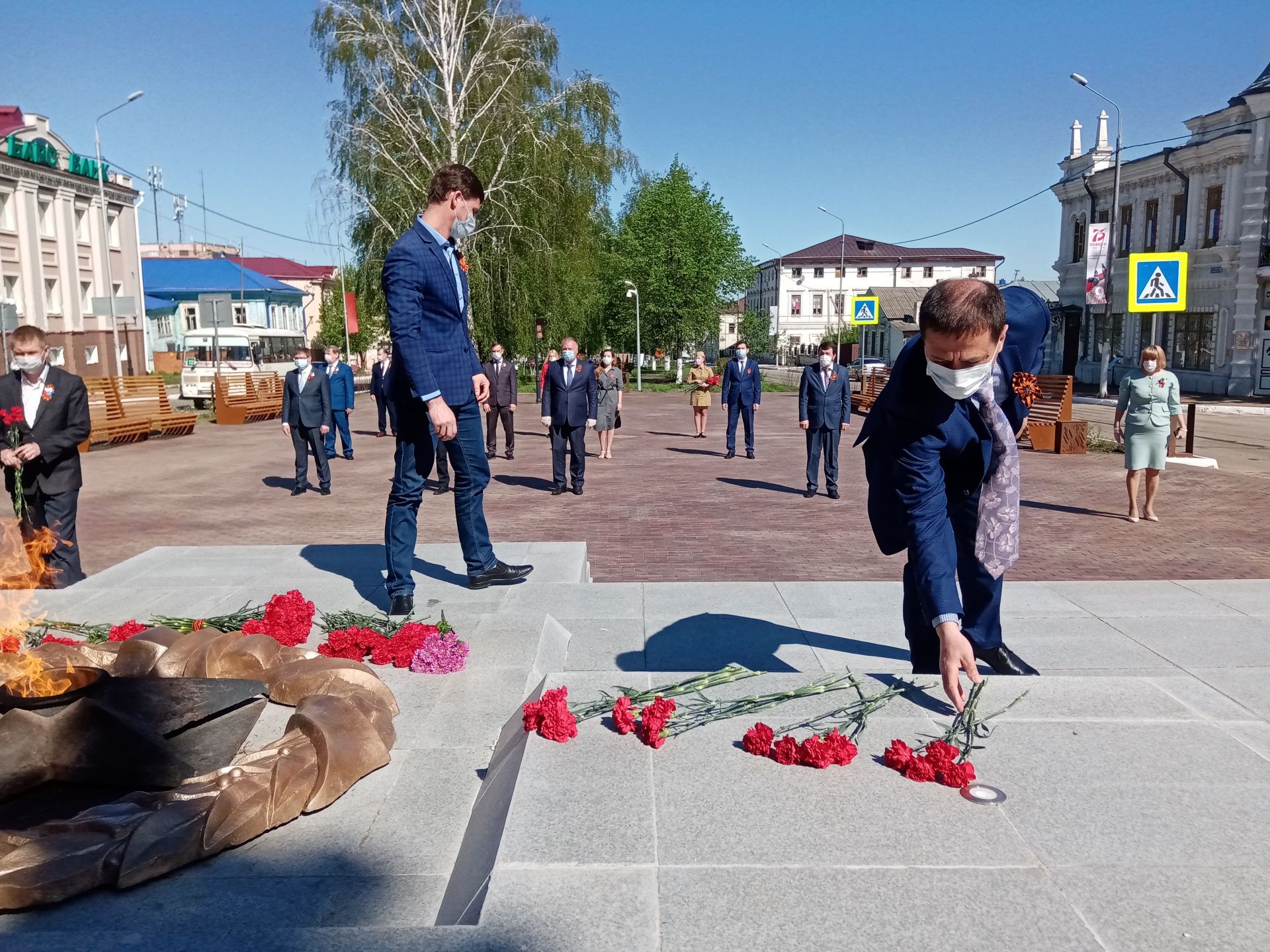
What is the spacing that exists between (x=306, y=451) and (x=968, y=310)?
11237 mm

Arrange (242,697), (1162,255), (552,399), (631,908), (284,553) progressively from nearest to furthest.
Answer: (631,908) < (242,697) < (284,553) < (552,399) < (1162,255)

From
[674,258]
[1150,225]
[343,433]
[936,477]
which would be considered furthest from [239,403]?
[1150,225]

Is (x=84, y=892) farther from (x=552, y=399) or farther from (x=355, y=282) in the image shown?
(x=355, y=282)

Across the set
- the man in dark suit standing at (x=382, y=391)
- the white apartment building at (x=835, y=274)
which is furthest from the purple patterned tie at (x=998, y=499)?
the white apartment building at (x=835, y=274)

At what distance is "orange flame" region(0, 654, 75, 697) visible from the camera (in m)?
3.13

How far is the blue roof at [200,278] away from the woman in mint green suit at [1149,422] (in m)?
67.0

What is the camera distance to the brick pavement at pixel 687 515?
27.9 feet

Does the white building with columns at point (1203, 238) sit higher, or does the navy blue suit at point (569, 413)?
the white building with columns at point (1203, 238)

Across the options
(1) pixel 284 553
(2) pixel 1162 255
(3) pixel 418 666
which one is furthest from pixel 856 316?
(3) pixel 418 666

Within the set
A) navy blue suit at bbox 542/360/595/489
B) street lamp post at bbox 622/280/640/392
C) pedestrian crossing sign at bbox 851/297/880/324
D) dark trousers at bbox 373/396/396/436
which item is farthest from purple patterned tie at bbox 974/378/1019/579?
street lamp post at bbox 622/280/640/392

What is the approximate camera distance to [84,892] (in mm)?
2441

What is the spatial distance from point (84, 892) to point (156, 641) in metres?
1.60

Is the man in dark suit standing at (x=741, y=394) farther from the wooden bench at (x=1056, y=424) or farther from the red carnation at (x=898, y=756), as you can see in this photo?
the red carnation at (x=898, y=756)

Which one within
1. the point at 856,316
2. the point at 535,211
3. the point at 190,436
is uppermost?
the point at 535,211
